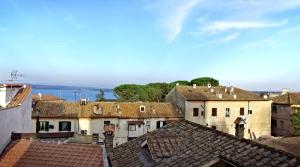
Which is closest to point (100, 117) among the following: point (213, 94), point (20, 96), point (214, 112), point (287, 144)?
point (214, 112)

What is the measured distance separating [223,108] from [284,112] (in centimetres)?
1365

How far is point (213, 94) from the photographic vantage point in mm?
56594

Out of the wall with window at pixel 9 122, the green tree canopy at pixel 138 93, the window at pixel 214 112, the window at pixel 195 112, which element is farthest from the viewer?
the green tree canopy at pixel 138 93

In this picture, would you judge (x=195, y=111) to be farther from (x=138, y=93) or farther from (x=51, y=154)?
(x=51, y=154)

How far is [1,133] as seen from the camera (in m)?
12.3

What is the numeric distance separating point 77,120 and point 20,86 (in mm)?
27932

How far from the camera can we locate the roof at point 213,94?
53875mm

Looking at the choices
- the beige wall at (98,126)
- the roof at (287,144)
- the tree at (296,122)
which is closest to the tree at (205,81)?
the tree at (296,122)

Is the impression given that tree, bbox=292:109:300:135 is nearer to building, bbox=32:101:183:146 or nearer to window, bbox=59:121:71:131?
building, bbox=32:101:183:146

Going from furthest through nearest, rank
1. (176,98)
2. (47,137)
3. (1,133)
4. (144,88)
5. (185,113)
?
(144,88) < (176,98) < (185,113) < (47,137) < (1,133)

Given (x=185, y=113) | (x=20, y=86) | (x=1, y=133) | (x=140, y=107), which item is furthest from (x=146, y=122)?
(x=1, y=133)

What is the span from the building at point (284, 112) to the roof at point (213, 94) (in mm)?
6710

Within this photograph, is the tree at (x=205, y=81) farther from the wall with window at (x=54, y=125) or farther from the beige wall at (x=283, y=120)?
the wall with window at (x=54, y=125)

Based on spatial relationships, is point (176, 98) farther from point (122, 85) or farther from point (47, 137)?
point (47, 137)
